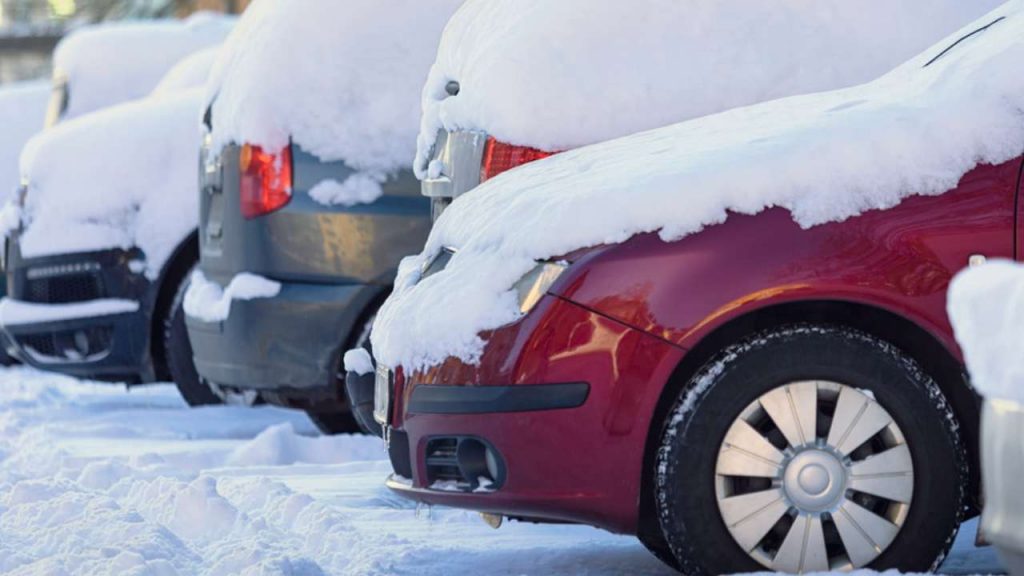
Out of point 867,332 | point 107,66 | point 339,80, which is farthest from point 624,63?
point 107,66

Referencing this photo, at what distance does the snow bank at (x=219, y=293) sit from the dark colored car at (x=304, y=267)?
3 centimetres

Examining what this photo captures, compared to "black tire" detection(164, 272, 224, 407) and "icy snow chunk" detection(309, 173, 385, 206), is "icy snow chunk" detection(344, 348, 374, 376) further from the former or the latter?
"black tire" detection(164, 272, 224, 407)

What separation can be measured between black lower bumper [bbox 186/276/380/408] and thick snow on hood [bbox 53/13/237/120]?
5.42 m

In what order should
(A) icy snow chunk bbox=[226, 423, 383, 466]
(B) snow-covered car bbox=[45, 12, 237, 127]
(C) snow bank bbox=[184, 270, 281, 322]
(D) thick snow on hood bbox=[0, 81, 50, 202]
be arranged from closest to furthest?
(C) snow bank bbox=[184, 270, 281, 322]
(A) icy snow chunk bbox=[226, 423, 383, 466]
(B) snow-covered car bbox=[45, 12, 237, 127]
(D) thick snow on hood bbox=[0, 81, 50, 202]

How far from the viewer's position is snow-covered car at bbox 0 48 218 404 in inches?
364

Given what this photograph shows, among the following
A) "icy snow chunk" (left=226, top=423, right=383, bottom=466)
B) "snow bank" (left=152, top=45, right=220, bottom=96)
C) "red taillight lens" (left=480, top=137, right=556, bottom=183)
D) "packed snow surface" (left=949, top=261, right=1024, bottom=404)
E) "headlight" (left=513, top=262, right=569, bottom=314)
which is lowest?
"icy snow chunk" (left=226, top=423, right=383, bottom=466)

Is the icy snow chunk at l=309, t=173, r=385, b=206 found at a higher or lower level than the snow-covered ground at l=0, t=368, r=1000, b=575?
higher

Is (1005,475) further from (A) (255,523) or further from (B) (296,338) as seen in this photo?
(B) (296,338)

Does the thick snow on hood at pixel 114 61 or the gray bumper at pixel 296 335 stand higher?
the thick snow on hood at pixel 114 61

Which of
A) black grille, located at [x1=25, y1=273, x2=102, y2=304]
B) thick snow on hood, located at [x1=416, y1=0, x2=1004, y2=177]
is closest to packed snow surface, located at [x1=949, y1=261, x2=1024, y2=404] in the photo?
thick snow on hood, located at [x1=416, y1=0, x2=1004, y2=177]

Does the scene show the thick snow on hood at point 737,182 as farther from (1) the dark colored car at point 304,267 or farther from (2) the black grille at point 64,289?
(2) the black grille at point 64,289

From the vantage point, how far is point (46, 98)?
15.1 meters

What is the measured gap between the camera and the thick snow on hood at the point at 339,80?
7535mm

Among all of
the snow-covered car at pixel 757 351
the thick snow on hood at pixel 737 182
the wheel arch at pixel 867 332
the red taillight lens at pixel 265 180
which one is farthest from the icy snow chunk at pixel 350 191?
the wheel arch at pixel 867 332
